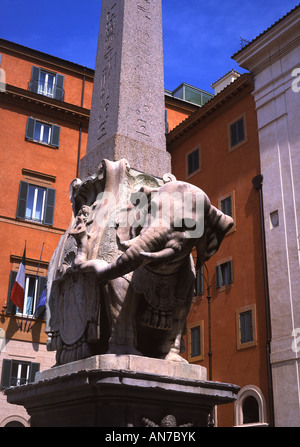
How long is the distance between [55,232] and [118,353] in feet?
55.7

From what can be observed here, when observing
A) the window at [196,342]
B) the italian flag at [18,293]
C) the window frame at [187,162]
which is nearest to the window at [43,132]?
the window frame at [187,162]

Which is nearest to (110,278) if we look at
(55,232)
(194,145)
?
(55,232)

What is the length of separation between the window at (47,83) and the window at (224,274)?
896 cm

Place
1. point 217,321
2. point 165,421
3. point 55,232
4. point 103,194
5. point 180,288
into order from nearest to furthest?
1. point 165,421
2. point 180,288
3. point 103,194
4. point 217,321
5. point 55,232

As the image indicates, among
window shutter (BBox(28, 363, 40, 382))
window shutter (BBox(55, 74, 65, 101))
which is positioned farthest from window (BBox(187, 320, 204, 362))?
window shutter (BBox(55, 74, 65, 101))

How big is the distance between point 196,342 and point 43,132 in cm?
910

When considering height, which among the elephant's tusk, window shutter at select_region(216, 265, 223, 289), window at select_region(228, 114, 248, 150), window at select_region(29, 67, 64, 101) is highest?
window at select_region(29, 67, 64, 101)

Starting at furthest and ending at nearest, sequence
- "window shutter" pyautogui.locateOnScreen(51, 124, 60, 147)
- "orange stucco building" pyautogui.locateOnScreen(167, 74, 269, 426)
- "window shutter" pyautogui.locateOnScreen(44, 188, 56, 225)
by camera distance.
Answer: "window shutter" pyautogui.locateOnScreen(51, 124, 60, 147), "window shutter" pyautogui.locateOnScreen(44, 188, 56, 225), "orange stucco building" pyautogui.locateOnScreen(167, 74, 269, 426)

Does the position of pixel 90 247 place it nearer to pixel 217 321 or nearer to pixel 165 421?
pixel 165 421

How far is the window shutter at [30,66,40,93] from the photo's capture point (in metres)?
22.5

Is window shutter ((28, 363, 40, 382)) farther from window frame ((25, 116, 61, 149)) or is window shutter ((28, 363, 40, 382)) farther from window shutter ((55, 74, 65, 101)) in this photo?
window shutter ((55, 74, 65, 101))

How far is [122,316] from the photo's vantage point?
4.01 metres

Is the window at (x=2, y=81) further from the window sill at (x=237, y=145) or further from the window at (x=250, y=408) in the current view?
the window at (x=250, y=408)

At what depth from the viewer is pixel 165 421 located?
377cm
